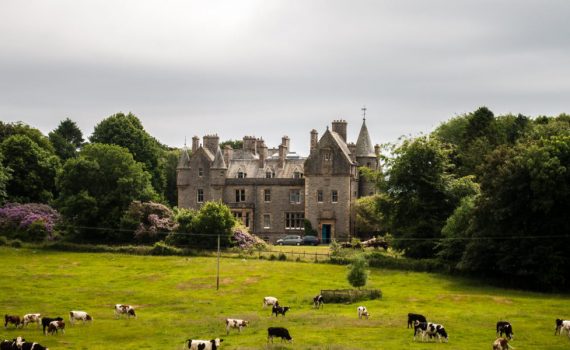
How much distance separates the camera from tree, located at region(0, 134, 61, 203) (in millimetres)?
102125

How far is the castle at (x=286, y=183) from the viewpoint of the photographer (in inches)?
3939

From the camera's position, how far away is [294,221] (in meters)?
103

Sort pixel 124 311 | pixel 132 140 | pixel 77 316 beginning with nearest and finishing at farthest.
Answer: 1. pixel 77 316
2. pixel 124 311
3. pixel 132 140

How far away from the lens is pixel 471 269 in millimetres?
68938

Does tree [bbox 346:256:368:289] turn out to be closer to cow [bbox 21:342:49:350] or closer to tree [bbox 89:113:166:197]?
cow [bbox 21:342:49:350]

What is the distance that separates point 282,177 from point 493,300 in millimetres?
48438

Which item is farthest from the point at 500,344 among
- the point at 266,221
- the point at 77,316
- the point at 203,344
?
the point at 266,221

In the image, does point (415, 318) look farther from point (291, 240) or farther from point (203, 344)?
point (291, 240)

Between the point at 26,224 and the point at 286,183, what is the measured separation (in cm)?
3025

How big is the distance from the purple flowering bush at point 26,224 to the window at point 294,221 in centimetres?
2647

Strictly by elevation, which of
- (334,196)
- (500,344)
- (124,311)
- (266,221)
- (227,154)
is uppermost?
(227,154)

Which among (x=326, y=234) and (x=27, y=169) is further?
(x=27, y=169)

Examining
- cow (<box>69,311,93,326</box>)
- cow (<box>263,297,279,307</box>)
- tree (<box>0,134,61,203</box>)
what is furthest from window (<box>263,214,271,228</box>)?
cow (<box>69,311,93,326</box>)

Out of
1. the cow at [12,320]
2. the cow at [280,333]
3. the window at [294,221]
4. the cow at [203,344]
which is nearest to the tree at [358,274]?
the cow at [280,333]
